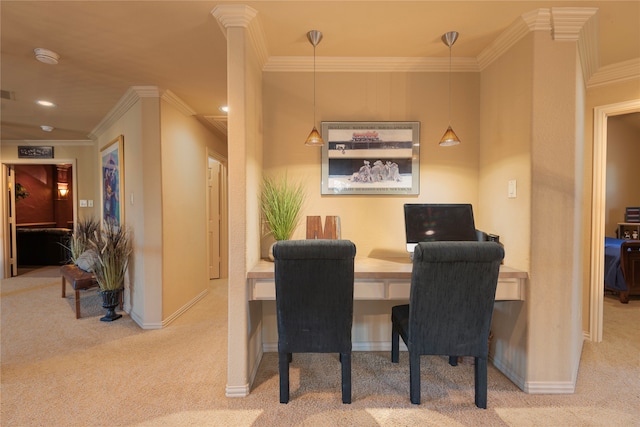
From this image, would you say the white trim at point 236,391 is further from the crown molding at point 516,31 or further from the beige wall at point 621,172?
the beige wall at point 621,172

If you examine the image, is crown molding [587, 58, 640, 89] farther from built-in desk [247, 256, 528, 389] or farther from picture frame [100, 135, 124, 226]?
picture frame [100, 135, 124, 226]

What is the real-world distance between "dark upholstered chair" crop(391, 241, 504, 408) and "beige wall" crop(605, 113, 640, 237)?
547 centimetres

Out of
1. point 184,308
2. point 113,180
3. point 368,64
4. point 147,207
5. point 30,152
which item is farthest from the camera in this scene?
point 30,152

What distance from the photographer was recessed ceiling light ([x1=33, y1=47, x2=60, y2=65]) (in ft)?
7.39

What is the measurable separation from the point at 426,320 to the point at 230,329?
1.24 m

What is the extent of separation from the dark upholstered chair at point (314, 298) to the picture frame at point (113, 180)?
2708 mm

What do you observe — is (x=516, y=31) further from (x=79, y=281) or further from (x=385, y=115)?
(x=79, y=281)

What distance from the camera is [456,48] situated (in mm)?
2291

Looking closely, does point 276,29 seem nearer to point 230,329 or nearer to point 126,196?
point 230,329

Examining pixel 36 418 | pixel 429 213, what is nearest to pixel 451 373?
pixel 429 213

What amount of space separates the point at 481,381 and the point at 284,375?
1.20m

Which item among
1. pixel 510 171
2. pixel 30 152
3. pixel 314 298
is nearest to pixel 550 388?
pixel 510 171

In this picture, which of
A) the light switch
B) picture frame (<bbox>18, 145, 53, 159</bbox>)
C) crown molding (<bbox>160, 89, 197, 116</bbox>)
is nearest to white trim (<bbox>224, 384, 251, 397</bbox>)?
the light switch

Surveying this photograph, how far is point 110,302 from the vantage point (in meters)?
3.21
